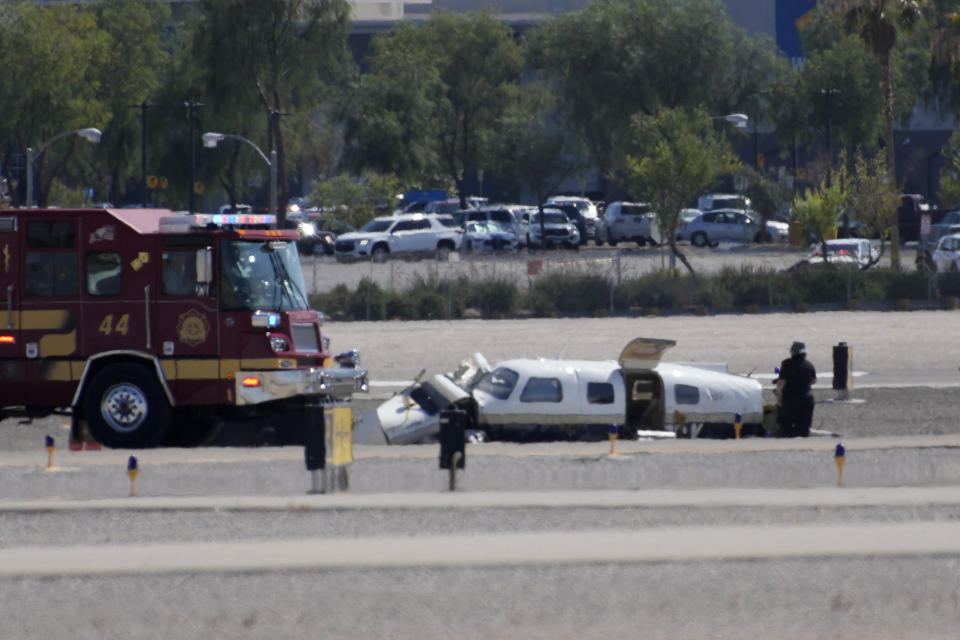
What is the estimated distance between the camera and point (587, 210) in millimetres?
66562

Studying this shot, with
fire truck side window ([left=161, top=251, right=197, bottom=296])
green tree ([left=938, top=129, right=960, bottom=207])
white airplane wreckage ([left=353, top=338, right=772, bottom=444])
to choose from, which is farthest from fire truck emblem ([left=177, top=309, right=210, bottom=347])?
green tree ([left=938, top=129, right=960, bottom=207])

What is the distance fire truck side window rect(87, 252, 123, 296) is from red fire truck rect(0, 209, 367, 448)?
0.01 meters

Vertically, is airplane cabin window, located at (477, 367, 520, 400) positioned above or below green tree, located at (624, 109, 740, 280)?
below

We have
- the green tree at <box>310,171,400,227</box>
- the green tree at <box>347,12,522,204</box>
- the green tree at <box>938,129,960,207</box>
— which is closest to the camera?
the green tree at <box>310,171,400,227</box>

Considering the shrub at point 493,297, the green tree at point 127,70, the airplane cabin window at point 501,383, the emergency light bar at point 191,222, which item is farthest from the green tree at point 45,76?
the airplane cabin window at point 501,383

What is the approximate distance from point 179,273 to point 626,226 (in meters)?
45.4

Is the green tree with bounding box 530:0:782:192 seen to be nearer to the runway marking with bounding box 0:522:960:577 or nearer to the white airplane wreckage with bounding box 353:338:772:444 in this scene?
the white airplane wreckage with bounding box 353:338:772:444

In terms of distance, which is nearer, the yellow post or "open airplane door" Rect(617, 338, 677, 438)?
the yellow post

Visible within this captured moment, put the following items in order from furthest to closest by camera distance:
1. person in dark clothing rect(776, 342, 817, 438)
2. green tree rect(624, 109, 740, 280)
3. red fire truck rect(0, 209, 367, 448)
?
green tree rect(624, 109, 740, 280)
person in dark clothing rect(776, 342, 817, 438)
red fire truck rect(0, 209, 367, 448)

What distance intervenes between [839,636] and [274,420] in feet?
34.5

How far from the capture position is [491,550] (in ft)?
35.9

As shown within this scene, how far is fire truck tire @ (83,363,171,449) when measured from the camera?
16.0 metres

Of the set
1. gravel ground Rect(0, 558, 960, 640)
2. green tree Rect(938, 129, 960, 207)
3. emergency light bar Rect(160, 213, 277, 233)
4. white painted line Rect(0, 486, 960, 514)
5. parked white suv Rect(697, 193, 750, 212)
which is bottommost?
gravel ground Rect(0, 558, 960, 640)

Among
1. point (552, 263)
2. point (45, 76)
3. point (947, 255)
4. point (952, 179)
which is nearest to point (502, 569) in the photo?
point (552, 263)
